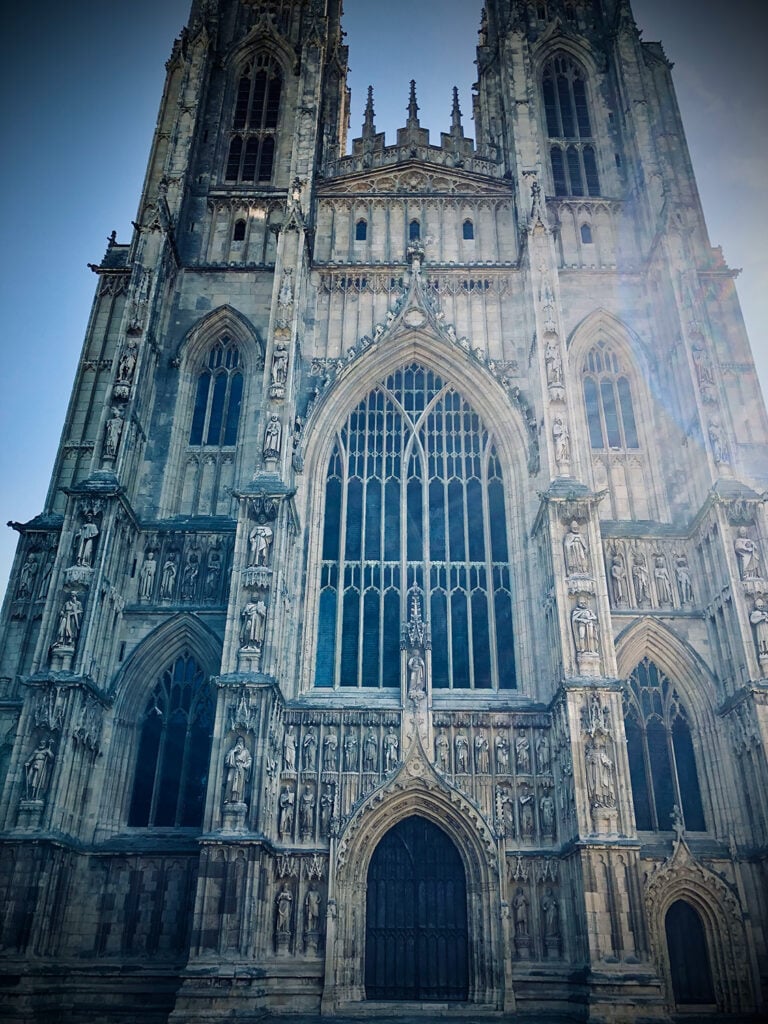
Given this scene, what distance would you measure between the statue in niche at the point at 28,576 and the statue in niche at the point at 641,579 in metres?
15.0

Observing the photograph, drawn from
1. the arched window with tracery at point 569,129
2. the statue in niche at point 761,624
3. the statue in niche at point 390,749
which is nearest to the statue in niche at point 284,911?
the statue in niche at point 390,749

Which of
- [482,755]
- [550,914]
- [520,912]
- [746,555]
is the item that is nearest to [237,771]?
[482,755]

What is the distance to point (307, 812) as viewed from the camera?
18219 mm

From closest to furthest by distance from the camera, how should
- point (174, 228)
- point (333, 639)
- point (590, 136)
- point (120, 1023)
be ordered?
point (120, 1023) → point (333, 639) → point (174, 228) → point (590, 136)

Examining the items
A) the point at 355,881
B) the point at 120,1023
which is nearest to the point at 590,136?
the point at 355,881

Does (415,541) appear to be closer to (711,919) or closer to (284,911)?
(284,911)

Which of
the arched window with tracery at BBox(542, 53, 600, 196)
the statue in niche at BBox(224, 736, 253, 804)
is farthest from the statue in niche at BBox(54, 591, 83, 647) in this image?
the arched window with tracery at BBox(542, 53, 600, 196)

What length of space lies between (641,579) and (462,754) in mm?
6215

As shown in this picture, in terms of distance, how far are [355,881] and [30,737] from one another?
24.1ft

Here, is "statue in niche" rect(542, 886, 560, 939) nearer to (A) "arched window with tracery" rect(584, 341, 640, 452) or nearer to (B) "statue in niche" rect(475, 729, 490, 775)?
(B) "statue in niche" rect(475, 729, 490, 775)

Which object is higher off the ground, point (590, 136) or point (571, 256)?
point (590, 136)

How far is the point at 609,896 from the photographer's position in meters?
16.1

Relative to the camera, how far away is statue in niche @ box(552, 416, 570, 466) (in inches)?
810

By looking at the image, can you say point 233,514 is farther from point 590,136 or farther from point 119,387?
point 590,136
